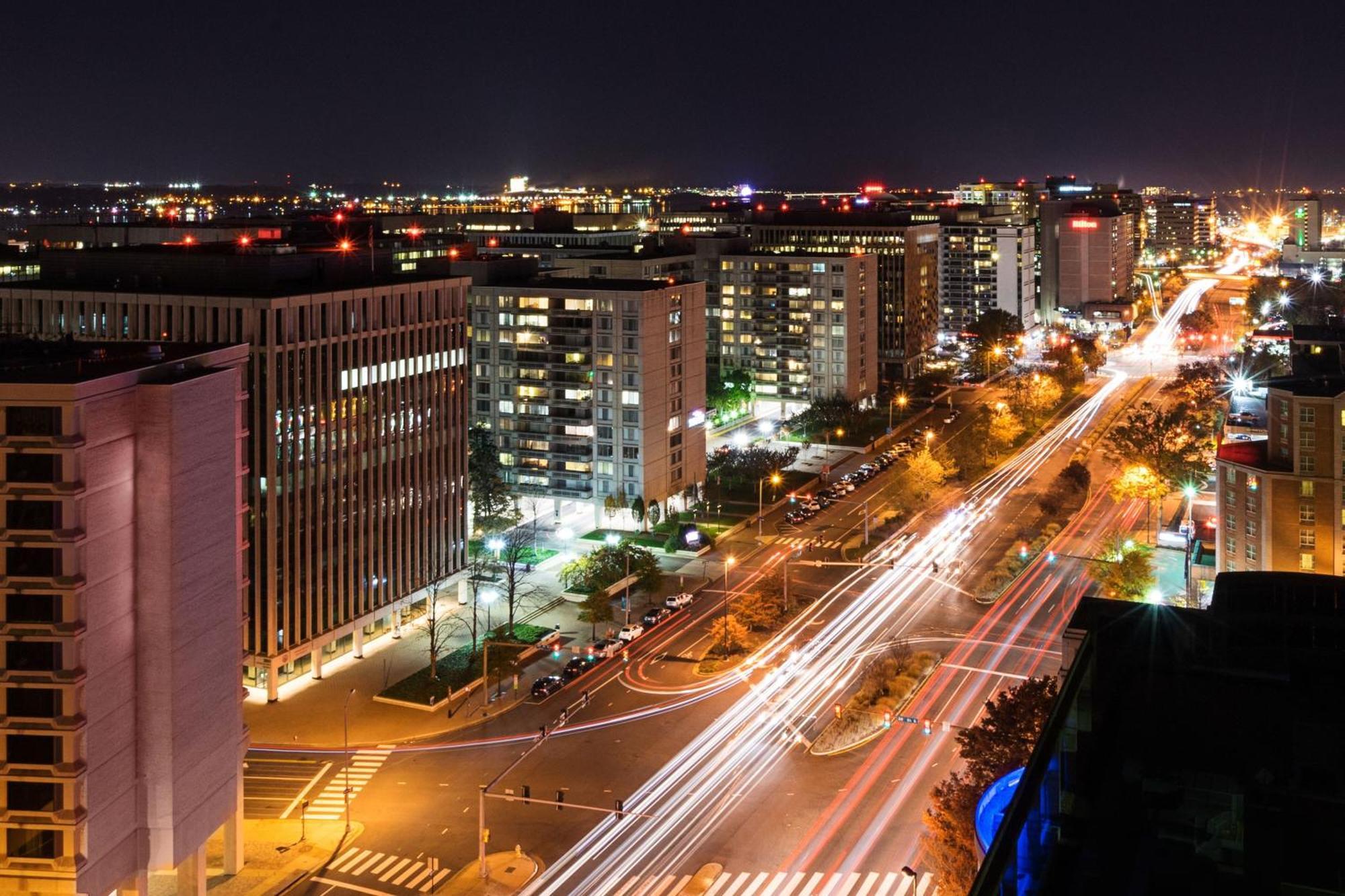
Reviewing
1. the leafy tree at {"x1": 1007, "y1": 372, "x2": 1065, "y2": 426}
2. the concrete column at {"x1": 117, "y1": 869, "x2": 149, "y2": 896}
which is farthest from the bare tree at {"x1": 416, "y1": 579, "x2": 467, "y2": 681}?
the leafy tree at {"x1": 1007, "y1": 372, "x2": 1065, "y2": 426}

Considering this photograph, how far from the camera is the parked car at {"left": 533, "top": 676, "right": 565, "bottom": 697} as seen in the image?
56.8 m

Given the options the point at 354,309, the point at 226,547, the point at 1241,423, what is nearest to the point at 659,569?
the point at 354,309

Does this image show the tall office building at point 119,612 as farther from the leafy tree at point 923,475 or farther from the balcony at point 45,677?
the leafy tree at point 923,475

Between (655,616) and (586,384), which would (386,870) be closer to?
(655,616)

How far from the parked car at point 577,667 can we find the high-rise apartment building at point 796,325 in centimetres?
6963

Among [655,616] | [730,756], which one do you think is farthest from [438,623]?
[730,756]

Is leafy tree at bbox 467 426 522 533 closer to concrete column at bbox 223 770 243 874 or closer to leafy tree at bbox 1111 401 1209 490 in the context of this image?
concrete column at bbox 223 770 243 874

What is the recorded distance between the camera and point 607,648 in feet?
204

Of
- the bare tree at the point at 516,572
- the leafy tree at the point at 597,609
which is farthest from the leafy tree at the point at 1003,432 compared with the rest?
the leafy tree at the point at 597,609

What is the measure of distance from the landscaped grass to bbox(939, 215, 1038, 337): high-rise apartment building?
126392 mm

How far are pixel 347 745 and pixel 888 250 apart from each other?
114 m

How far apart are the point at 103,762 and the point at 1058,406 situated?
11455 cm

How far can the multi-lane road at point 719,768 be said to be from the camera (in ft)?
136

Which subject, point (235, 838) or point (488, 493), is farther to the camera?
point (488, 493)
